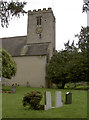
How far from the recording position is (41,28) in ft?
140

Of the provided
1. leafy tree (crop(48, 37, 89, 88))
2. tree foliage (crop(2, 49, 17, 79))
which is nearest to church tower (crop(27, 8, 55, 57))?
leafy tree (crop(48, 37, 89, 88))

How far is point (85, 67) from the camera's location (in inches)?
1251

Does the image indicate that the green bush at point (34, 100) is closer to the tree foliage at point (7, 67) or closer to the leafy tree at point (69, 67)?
the tree foliage at point (7, 67)

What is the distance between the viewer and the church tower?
42.0m

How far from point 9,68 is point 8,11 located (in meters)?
16.9

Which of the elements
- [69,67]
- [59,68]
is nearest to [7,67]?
[59,68]

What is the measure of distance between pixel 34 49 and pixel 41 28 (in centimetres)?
578

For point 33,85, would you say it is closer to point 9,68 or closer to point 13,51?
point 13,51

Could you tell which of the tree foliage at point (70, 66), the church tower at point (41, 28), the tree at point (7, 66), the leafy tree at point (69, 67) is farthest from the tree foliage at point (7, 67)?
the church tower at point (41, 28)

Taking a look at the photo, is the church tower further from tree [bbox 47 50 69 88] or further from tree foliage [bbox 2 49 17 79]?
tree foliage [bbox 2 49 17 79]

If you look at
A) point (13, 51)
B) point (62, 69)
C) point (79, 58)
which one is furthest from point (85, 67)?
point (13, 51)

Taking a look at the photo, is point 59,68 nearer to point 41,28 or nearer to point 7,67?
point 41,28

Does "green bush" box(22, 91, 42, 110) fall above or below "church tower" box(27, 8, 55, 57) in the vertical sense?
below

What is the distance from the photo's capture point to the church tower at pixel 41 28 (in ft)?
138
